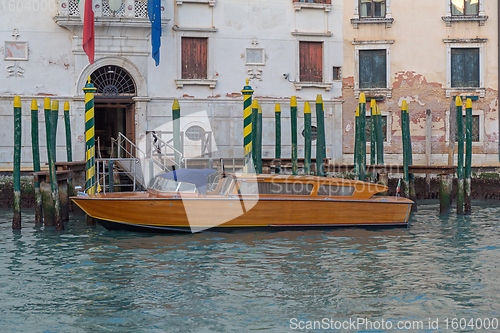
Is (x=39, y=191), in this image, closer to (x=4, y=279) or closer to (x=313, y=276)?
(x=4, y=279)

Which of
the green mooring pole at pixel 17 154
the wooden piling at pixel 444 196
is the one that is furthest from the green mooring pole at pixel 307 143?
the green mooring pole at pixel 17 154

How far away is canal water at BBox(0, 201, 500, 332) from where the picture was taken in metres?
6.85

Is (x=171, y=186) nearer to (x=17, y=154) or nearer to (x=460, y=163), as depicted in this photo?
(x=17, y=154)

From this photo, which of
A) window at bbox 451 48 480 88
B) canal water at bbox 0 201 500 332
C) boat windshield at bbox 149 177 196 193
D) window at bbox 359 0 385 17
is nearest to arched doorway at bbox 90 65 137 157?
boat windshield at bbox 149 177 196 193

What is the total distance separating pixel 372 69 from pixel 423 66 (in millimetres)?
1767

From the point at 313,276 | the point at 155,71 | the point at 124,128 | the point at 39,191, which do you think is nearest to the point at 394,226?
the point at 313,276

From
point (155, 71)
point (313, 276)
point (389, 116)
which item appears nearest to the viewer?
point (313, 276)

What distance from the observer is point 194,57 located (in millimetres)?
19797

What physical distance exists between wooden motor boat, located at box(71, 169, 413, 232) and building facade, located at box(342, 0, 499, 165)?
8602mm

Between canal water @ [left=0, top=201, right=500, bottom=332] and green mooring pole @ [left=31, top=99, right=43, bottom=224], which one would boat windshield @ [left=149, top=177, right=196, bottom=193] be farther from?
green mooring pole @ [left=31, top=99, right=43, bottom=224]

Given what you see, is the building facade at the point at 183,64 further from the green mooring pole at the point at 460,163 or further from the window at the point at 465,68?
the green mooring pole at the point at 460,163

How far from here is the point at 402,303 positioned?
7.43 metres

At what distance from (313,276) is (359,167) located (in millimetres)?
6911

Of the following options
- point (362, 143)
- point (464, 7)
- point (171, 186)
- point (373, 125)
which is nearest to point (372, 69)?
point (464, 7)
